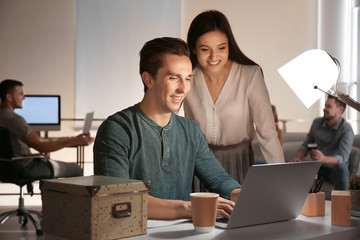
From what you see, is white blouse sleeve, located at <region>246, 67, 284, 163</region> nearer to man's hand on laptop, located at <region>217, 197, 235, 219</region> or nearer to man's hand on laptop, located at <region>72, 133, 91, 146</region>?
man's hand on laptop, located at <region>217, 197, 235, 219</region>

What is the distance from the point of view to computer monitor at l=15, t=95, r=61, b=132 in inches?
220

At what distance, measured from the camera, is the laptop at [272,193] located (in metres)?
1.19

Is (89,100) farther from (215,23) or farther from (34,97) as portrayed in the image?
(215,23)

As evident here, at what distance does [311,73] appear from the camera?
159 centimetres

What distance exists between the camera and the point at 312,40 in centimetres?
789

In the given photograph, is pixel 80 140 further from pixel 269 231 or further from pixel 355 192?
pixel 269 231

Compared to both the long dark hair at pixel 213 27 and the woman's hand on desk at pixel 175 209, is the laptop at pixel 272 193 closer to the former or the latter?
the woman's hand on desk at pixel 175 209

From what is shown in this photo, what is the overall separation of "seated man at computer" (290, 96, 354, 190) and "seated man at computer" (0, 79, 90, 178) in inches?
75.1

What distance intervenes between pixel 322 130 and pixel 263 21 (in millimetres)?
3607

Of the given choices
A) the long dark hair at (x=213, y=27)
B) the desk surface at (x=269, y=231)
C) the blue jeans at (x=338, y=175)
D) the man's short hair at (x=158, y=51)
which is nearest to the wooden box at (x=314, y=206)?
the desk surface at (x=269, y=231)

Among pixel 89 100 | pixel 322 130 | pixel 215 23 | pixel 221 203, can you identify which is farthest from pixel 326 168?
pixel 89 100

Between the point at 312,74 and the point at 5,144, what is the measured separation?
2.81 metres

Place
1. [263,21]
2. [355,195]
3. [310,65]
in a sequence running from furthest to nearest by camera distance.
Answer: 1. [263,21]
2. [310,65]
3. [355,195]

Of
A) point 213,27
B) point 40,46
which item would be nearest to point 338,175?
point 213,27
